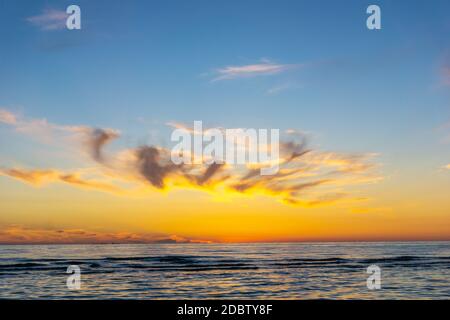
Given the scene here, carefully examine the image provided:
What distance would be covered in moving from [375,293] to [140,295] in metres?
11.3

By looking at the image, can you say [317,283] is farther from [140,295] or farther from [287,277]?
[140,295]

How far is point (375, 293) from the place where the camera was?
22906 mm

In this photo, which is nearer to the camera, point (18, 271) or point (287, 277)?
point (287, 277)
